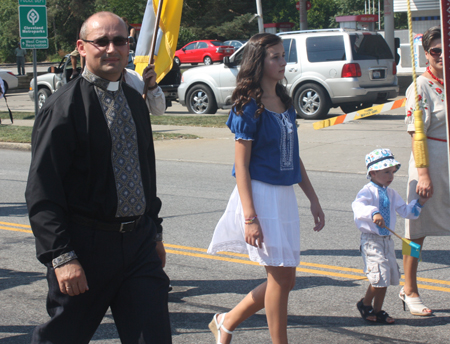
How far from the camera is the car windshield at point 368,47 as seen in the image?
1598 cm

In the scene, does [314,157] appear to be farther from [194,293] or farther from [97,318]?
[97,318]

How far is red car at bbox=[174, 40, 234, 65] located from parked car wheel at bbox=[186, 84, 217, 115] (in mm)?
26492

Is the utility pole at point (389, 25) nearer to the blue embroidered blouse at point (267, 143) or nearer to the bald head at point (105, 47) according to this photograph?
the blue embroidered blouse at point (267, 143)

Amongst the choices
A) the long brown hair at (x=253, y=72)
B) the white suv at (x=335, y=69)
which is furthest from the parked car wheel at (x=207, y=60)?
the long brown hair at (x=253, y=72)

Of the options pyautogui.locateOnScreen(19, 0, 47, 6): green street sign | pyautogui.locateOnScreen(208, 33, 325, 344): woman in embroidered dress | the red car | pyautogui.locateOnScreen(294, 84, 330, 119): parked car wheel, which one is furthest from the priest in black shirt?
the red car

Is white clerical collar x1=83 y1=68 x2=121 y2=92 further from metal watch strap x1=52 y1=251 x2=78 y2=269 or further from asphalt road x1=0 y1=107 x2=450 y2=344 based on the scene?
asphalt road x1=0 y1=107 x2=450 y2=344

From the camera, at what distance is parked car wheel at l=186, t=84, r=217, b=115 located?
703 inches

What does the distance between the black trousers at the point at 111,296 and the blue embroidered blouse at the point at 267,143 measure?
0.92 meters

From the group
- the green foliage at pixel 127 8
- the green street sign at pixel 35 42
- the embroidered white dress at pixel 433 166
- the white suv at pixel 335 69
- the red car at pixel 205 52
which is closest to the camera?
the embroidered white dress at pixel 433 166

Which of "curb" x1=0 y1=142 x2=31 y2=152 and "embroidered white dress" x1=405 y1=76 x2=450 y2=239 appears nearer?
"embroidered white dress" x1=405 y1=76 x2=450 y2=239

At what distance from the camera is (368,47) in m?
16.2

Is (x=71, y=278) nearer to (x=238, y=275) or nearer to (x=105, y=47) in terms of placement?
(x=105, y=47)

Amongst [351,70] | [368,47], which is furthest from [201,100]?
[368,47]

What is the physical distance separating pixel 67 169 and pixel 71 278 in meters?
0.44
